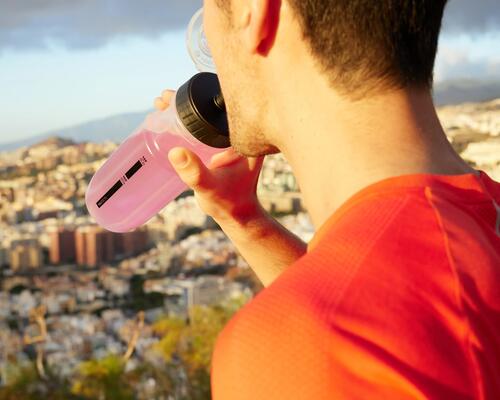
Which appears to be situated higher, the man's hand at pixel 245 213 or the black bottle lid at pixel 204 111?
the black bottle lid at pixel 204 111

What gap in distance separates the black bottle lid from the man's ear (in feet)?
1.05

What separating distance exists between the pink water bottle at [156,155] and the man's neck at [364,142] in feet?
1.11

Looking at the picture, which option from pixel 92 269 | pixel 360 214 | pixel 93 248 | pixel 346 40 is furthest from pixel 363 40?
pixel 93 248

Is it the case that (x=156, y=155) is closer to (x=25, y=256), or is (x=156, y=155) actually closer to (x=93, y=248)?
(x=93, y=248)

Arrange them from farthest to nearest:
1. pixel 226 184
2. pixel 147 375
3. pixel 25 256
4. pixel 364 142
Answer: pixel 25 256, pixel 147 375, pixel 226 184, pixel 364 142

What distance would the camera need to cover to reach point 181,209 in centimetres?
2503

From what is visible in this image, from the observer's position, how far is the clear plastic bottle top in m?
1.26

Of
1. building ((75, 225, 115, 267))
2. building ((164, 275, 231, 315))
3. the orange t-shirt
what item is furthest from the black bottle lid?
building ((75, 225, 115, 267))

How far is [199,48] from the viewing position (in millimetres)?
1299

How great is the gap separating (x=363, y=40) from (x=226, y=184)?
488mm

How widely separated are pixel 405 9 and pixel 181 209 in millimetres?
24398

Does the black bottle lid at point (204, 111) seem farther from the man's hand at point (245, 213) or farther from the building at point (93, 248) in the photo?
the building at point (93, 248)

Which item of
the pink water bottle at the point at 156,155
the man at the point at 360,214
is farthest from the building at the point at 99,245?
the man at the point at 360,214

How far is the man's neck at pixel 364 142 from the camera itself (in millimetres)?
696
